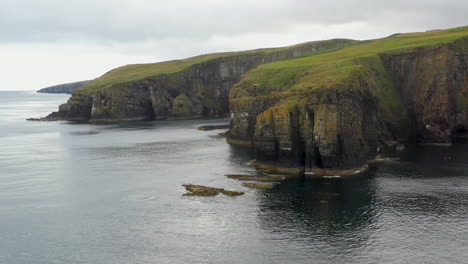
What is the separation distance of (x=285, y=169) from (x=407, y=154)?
39.2m

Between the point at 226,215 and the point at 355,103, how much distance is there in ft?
184

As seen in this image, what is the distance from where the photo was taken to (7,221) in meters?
74.6

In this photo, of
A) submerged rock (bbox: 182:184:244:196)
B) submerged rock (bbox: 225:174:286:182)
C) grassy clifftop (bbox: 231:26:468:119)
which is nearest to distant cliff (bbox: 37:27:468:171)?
grassy clifftop (bbox: 231:26:468:119)

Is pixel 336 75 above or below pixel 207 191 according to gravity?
above

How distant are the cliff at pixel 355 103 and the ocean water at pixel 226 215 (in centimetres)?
892

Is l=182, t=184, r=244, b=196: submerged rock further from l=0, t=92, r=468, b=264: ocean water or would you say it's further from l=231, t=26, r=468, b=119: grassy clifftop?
l=231, t=26, r=468, b=119: grassy clifftop

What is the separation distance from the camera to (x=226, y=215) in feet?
242

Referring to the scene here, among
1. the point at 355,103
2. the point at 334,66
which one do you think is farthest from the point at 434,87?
the point at 355,103

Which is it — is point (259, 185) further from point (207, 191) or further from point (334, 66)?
point (334, 66)

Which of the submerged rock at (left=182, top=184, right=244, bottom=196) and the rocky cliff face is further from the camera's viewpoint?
the rocky cliff face

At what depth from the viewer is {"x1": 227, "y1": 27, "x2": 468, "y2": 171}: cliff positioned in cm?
10319

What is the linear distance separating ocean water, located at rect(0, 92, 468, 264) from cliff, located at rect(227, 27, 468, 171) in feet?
29.3

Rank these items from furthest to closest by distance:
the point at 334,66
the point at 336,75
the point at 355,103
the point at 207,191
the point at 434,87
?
1. the point at 434,87
2. the point at 334,66
3. the point at 336,75
4. the point at 355,103
5. the point at 207,191

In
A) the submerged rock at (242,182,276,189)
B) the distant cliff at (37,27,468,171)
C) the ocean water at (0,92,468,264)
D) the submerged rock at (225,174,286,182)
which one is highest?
the distant cliff at (37,27,468,171)
